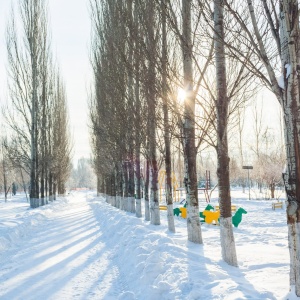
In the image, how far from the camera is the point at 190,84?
741 cm

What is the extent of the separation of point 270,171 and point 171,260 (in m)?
25.9

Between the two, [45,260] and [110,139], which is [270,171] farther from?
[45,260]

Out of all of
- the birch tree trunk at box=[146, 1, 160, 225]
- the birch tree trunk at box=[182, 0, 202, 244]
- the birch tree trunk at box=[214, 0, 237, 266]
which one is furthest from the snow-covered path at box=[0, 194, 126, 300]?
the birch tree trunk at box=[146, 1, 160, 225]

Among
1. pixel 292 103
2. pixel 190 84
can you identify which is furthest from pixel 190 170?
pixel 292 103

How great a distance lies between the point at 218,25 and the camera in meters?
5.35

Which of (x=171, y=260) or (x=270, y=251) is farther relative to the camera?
(x=270, y=251)

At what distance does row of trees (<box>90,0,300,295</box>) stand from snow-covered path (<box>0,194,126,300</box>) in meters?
2.15

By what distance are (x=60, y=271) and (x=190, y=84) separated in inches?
189

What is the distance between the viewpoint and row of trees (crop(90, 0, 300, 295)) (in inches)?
130

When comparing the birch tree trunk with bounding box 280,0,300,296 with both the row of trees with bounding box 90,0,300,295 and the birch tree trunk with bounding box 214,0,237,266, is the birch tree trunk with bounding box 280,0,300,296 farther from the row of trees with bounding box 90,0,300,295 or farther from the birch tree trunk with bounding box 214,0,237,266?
the birch tree trunk with bounding box 214,0,237,266

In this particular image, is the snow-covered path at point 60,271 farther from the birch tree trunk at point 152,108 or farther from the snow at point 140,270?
the birch tree trunk at point 152,108

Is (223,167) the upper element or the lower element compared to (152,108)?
lower

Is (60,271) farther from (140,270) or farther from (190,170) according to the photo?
(190,170)

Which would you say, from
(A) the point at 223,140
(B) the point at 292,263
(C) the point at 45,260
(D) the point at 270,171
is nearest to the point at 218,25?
(A) the point at 223,140
